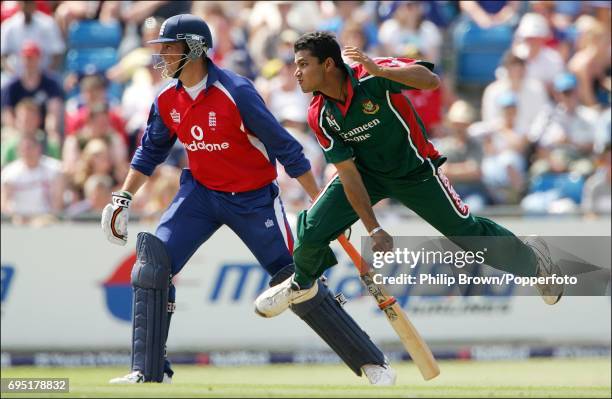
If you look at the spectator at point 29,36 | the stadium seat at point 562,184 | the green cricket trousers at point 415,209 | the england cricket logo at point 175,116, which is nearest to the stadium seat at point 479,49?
the stadium seat at point 562,184

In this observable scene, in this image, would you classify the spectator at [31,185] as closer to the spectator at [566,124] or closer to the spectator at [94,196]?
the spectator at [94,196]

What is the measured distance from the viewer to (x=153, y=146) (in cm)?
939

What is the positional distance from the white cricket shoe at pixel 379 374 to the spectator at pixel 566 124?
6505 mm

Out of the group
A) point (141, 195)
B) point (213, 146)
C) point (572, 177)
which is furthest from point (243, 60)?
point (213, 146)

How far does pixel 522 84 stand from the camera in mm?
16016

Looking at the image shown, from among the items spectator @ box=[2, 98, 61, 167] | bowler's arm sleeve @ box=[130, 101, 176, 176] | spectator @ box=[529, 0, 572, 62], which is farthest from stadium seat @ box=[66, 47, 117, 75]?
bowler's arm sleeve @ box=[130, 101, 176, 176]

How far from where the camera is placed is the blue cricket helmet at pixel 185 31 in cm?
882

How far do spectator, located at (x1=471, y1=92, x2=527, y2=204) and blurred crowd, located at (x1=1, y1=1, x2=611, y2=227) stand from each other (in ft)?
0.05

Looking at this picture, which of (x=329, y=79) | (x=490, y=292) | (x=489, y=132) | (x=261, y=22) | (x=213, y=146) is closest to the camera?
(x=329, y=79)

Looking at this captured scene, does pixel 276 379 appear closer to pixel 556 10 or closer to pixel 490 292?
pixel 490 292

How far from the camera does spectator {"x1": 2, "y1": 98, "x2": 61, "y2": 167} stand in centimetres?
1461

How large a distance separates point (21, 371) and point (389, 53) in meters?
5.94

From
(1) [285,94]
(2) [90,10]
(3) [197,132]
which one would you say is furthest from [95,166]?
(3) [197,132]

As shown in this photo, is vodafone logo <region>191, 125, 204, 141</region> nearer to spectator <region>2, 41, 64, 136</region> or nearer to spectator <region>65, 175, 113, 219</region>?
spectator <region>65, 175, 113, 219</region>
